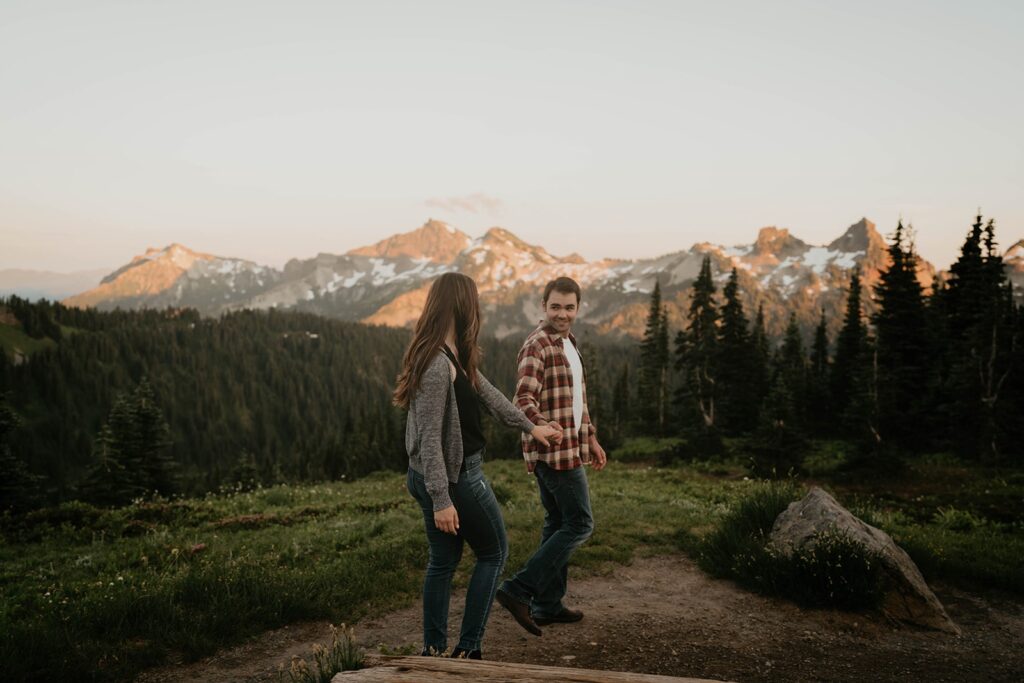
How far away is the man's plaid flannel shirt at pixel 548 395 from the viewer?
5.50 metres

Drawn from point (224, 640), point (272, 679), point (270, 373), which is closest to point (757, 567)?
point (272, 679)

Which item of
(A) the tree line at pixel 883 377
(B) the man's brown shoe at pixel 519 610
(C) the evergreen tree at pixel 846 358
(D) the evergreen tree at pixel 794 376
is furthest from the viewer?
(C) the evergreen tree at pixel 846 358

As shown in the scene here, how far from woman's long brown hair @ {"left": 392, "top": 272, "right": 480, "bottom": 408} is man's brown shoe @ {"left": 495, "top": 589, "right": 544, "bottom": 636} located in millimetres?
2449

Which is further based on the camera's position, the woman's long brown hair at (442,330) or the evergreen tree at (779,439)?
the evergreen tree at (779,439)

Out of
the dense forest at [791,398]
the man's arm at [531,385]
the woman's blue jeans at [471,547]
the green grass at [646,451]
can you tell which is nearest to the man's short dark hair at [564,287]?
the man's arm at [531,385]

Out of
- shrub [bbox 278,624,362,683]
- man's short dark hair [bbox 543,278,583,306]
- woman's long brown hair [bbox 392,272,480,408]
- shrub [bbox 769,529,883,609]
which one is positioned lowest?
shrub [bbox 769,529,883,609]

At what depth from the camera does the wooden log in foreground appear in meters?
3.22

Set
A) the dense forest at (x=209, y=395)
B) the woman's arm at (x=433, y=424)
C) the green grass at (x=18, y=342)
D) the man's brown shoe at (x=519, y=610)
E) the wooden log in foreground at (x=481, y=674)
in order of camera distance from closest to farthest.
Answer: the wooden log in foreground at (x=481, y=674) < the woman's arm at (x=433, y=424) < the man's brown shoe at (x=519, y=610) < the dense forest at (x=209, y=395) < the green grass at (x=18, y=342)

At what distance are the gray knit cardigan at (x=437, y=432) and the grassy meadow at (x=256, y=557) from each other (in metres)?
3.73

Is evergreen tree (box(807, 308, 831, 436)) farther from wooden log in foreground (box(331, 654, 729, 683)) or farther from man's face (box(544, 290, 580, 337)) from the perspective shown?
wooden log in foreground (box(331, 654, 729, 683))

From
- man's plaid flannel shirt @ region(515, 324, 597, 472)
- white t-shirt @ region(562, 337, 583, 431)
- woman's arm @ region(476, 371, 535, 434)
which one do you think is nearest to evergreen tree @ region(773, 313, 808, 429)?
white t-shirt @ region(562, 337, 583, 431)

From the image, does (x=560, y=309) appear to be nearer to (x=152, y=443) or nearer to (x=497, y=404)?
(x=497, y=404)

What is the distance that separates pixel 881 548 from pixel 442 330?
267 inches

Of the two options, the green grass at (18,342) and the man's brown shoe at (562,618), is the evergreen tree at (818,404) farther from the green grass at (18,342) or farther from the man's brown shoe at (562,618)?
the green grass at (18,342)
